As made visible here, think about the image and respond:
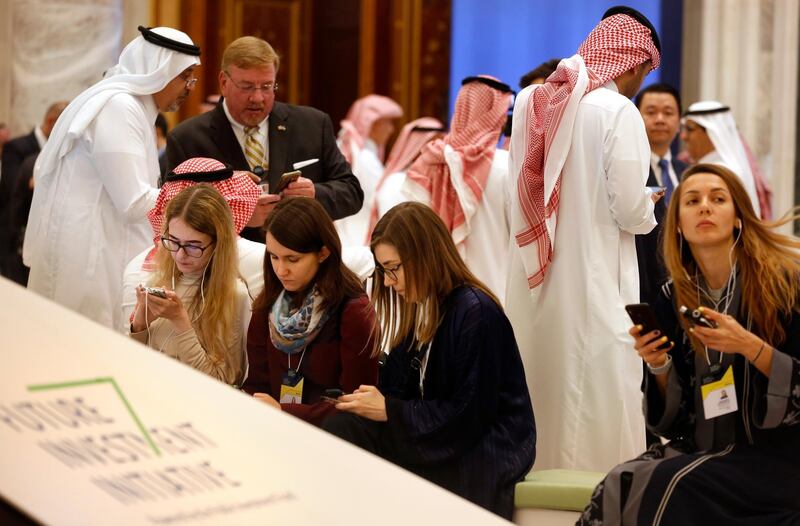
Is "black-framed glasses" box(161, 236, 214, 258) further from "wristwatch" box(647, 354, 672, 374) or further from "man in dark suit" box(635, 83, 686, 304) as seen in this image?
"man in dark suit" box(635, 83, 686, 304)

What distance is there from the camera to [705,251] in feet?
10.6

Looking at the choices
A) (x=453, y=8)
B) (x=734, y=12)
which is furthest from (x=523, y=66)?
(x=734, y=12)

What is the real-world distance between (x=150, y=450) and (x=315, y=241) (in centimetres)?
228

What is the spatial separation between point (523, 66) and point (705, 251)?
731cm

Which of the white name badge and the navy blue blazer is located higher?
the navy blue blazer

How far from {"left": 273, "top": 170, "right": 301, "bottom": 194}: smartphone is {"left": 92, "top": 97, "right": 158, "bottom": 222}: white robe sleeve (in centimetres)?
44

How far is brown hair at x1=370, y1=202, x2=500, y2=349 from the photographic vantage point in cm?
336

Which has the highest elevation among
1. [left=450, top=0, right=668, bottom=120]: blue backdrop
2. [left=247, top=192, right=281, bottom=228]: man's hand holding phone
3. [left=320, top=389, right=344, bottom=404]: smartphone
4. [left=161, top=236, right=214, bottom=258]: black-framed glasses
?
[left=450, top=0, right=668, bottom=120]: blue backdrop

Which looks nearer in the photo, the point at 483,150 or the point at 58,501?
the point at 58,501

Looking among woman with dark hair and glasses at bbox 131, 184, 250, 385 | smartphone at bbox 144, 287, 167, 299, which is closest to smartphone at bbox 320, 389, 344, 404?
woman with dark hair and glasses at bbox 131, 184, 250, 385

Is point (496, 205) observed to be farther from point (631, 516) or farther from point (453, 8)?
point (453, 8)

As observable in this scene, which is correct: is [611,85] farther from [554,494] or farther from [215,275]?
[554,494]

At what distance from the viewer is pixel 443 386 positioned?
131 inches

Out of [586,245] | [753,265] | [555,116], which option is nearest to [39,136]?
[555,116]
